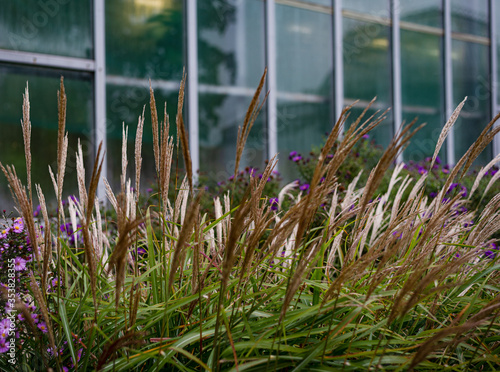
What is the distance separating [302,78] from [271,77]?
0.50 meters

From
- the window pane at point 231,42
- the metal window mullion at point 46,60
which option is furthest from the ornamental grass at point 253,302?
the window pane at point 231,42

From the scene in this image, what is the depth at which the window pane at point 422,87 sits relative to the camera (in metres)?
6.98

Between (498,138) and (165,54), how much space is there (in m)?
6.12

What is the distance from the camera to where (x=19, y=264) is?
3.88 ft

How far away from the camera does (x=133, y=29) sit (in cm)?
493

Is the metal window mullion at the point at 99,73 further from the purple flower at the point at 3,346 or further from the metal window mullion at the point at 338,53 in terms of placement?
the purple flower at the point at 3,346

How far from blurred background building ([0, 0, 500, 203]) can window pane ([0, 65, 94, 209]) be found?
0.01 m

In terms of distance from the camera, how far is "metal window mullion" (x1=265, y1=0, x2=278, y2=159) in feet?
18.6

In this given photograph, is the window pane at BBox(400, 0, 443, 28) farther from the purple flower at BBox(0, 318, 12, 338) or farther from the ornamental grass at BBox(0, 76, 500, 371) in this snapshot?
the purple flower at BBox(0, 318, 12, 338)

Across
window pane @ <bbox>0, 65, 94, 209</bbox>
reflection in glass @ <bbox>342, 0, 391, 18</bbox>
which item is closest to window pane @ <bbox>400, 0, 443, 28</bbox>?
reflection in glass @ <bbox>342, 0, 391, 18</bbox>

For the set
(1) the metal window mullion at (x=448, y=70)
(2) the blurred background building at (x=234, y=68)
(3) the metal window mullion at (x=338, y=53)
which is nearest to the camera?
(2) the blurred background building at (x=234, y=68)

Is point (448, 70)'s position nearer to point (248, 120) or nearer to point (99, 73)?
point (99, 73)

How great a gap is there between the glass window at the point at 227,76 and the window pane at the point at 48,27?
4.05 ft

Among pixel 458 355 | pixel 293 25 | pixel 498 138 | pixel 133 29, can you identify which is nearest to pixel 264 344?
pixel 458 355
